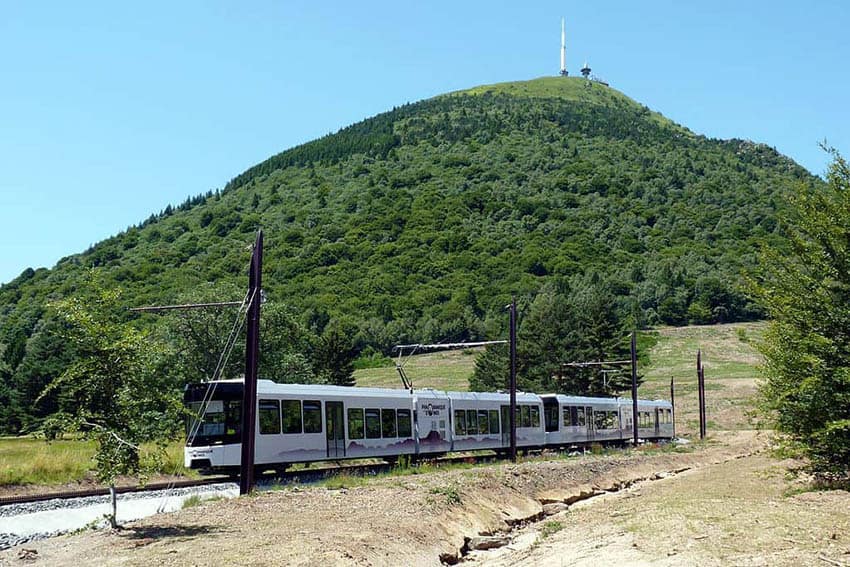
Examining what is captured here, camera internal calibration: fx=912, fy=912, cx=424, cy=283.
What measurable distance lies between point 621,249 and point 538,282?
77.1ft

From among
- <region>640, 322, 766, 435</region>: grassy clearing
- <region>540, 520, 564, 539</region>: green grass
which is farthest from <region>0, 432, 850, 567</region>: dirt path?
<region>640, 322, 766, 435</region>: grassy clearing

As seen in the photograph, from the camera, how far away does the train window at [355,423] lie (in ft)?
99.2

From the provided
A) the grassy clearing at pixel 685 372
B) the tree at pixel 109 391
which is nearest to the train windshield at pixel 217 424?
the tree at pixel 109 391

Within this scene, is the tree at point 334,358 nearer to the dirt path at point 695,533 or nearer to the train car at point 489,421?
the train car at point 489,421

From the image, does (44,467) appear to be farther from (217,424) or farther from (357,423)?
(357,423)

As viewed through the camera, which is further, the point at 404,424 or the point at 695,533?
the point at 404,424

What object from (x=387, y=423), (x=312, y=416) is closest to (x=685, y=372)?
(x=387, y=423)

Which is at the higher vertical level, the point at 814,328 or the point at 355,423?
the point at 814,328

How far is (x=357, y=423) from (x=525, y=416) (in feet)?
48.7

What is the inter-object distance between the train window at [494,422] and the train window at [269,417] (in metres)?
15.3

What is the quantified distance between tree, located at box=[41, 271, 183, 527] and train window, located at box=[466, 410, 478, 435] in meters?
24.7

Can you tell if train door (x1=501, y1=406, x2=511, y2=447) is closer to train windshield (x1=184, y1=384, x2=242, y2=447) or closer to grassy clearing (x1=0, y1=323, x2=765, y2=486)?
grassy clearing (x1=0, y1=323, x2=765, y2=486)

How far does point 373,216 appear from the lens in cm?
17012

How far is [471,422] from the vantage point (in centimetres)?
3897
